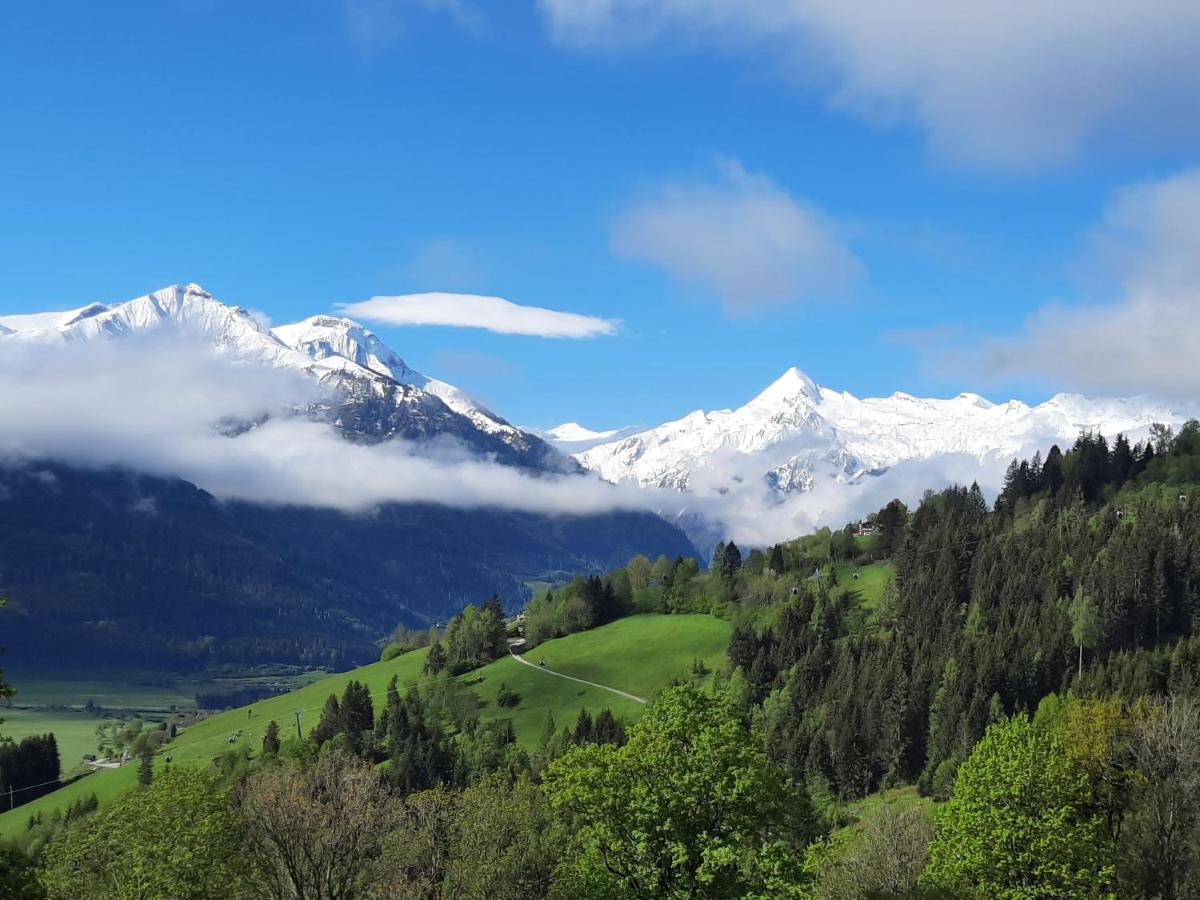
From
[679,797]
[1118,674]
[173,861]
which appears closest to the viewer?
[679,797]

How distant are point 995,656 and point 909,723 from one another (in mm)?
18042

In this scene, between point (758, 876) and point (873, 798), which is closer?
point (758, 876)

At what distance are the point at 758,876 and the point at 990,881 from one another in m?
18.5

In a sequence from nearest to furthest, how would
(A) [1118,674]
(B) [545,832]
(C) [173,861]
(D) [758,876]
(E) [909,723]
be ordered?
(D) [758,876]
(C) [173,861]
(B) [545,832]
(A) [1118,674]
(E) [909,723]

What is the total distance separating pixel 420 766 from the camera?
180 m

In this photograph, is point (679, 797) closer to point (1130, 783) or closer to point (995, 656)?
point (1130, 783)

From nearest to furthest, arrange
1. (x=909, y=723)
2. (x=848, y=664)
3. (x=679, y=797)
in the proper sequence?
1. (x=679, y=797)
2. (x=909, y=723)
3. (x=848, y=664)

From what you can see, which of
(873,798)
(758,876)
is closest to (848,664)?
(873,798)

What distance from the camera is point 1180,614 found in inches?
7185

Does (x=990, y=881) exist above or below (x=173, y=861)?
below

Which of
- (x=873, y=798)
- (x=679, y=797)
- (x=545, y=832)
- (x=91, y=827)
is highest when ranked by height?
(x=679, y=797)

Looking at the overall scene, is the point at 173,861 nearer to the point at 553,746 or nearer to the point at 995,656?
the point at 553,746

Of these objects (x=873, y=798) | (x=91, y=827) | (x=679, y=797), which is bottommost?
(x=873, y=798)

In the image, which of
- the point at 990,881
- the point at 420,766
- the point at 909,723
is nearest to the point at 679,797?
the point at 990,881
